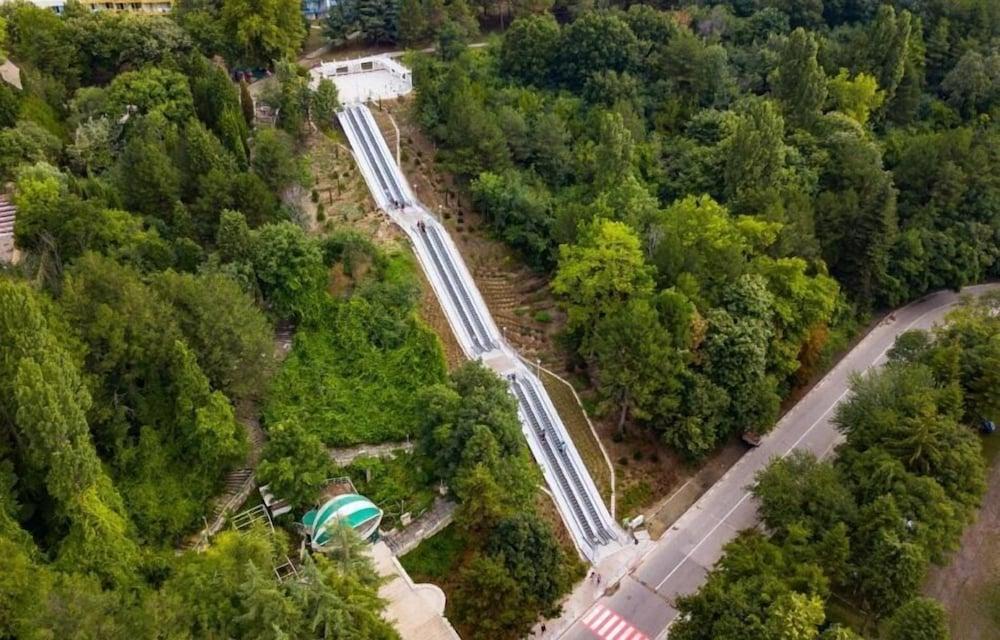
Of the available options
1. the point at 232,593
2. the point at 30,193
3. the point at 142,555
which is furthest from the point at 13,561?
the point at 30,193

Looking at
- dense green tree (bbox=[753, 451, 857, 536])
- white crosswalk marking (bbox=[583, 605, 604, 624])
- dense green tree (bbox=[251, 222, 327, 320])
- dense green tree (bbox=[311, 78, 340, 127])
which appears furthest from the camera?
dense green tree (bbox=[311, 78, 340, 127])

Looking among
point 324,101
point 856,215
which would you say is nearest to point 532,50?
point 324,101

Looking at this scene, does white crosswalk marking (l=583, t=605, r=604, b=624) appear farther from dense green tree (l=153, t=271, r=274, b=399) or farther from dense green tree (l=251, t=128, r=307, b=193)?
dense green tree (l=251, t=128, r=307, b=193)

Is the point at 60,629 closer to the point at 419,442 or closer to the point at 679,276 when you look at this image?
the point at 419,442

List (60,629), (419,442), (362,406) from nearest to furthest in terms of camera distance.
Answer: (60,629), (419,442), (362,406)

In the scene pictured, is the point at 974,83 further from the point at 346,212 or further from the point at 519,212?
the point at 346,212

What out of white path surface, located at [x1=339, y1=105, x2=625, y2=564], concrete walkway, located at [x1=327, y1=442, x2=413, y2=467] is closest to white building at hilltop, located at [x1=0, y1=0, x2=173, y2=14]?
white path surface, located at [x1=339, y1=105, x2=625, y2=564]
